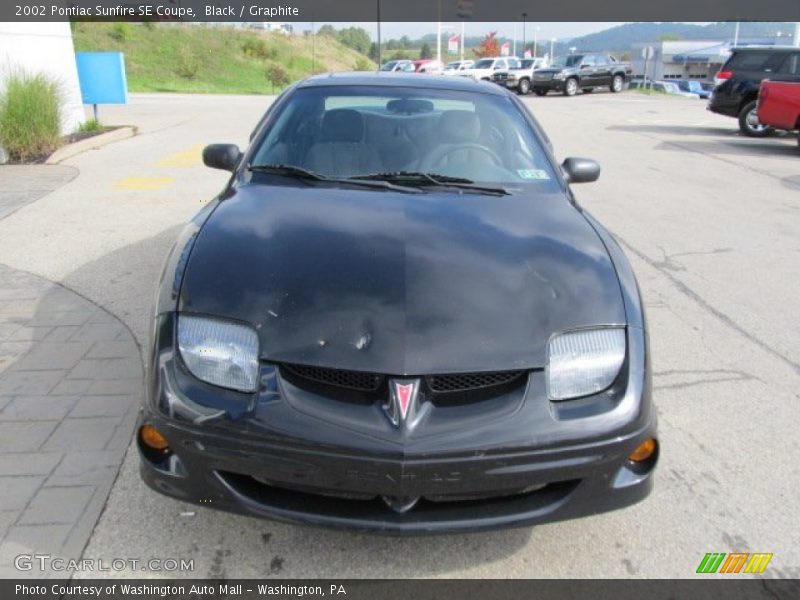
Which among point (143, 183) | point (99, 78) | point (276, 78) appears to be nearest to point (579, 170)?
point (143, 183)

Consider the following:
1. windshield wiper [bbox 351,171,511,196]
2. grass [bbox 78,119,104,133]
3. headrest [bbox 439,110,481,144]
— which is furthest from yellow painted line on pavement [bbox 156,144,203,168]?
windshield wiper [bbox 351,171,511,196]

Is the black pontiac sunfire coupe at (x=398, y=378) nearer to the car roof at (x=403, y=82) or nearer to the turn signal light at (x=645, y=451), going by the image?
the turn signal light at (x=645, y=451)

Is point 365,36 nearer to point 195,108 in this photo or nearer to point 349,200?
point 195,108

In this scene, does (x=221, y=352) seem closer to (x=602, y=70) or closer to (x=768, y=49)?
(x=768, y=49)

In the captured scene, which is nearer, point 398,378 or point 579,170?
point 398,378

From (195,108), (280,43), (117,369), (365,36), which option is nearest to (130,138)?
(195,108)

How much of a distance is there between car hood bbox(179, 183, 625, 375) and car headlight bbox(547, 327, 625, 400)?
41 mm

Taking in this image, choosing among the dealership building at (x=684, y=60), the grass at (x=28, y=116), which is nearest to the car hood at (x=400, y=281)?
the grass at (x=28, y=116)

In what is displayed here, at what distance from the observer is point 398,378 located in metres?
2.09

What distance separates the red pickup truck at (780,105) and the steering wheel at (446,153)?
10947mm

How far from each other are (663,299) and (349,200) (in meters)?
2.97

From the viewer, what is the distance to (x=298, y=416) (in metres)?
2.06

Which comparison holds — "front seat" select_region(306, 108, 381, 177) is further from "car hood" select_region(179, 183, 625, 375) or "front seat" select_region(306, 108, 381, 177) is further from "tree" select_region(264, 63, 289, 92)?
"tree" select_region(264, 63, 289, 92)

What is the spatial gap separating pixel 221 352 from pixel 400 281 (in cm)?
64
